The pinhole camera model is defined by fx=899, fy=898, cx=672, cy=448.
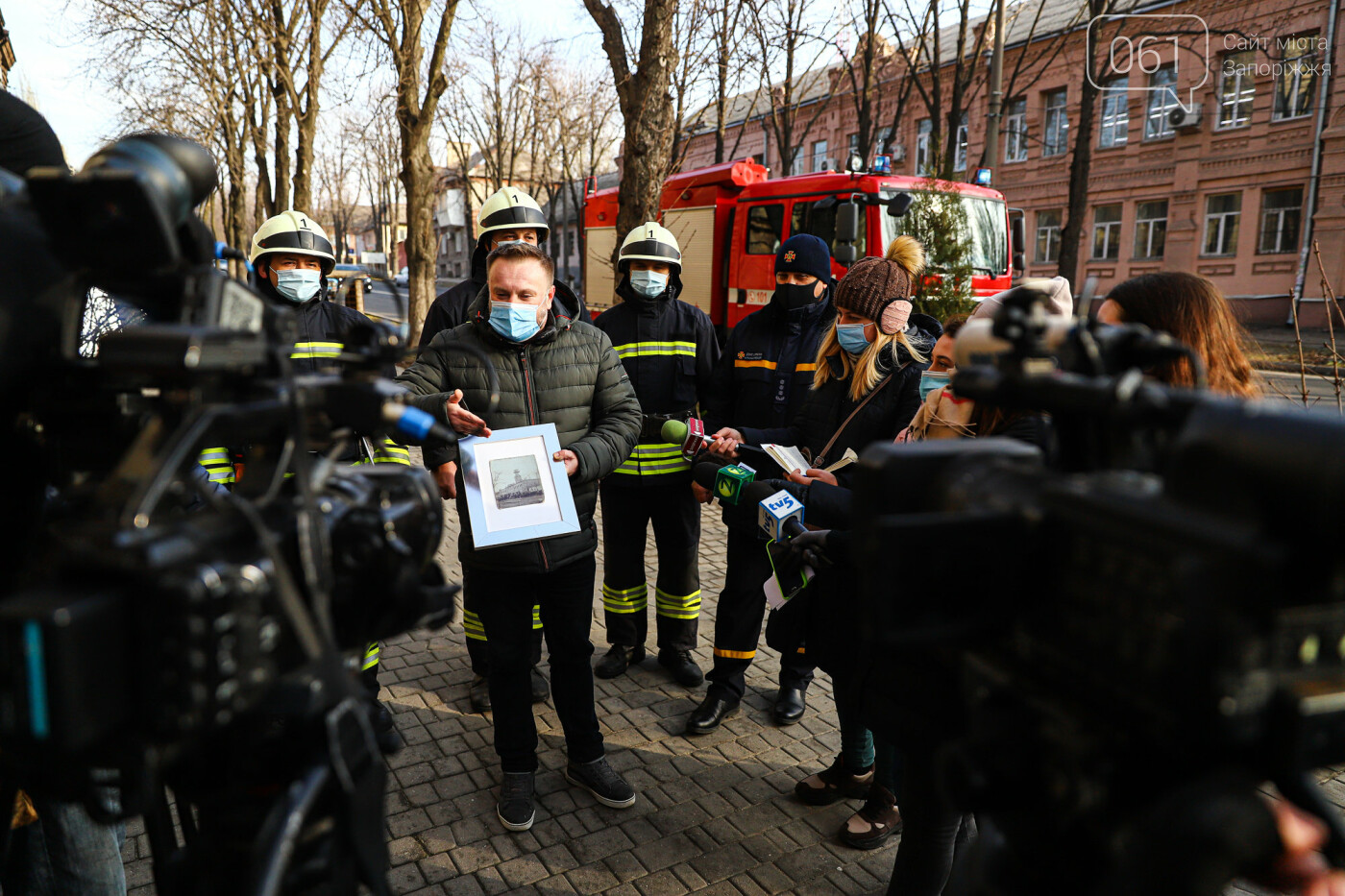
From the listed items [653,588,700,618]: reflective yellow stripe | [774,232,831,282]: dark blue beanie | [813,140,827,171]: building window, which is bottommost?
[653,588,700,618]: reflective yellow stripe

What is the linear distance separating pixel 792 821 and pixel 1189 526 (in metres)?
2.72

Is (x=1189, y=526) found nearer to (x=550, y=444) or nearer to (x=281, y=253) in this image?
(x=550, y=444)

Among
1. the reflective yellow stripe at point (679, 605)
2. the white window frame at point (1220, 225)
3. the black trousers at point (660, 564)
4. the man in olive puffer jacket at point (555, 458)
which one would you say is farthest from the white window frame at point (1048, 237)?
the man in olive puffer jacket at point (555, 458)

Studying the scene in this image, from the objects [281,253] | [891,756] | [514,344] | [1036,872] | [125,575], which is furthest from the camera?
[281,253]

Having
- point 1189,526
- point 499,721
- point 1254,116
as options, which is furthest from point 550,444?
point 1254,116

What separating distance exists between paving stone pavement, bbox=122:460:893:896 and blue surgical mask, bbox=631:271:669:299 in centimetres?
203

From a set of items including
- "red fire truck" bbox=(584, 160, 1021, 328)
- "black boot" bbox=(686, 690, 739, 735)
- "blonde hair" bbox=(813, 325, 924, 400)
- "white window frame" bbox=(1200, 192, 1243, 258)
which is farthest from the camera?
"white window frame" bbox=(1200, 192, 1243, 258)

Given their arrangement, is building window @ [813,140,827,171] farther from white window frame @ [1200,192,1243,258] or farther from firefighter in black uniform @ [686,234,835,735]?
firefighter in black uniform @ [686,234,835,735]

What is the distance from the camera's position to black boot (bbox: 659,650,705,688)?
4.40 meters

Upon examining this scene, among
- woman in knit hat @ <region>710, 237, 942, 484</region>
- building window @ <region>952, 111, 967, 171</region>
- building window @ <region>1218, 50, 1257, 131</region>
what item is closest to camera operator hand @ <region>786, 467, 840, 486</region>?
woman in knit hat @ <region>710, 237, 942, 484</region>

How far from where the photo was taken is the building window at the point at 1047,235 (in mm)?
28391

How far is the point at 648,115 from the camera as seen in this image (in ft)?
26.1

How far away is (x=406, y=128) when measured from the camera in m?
13.6

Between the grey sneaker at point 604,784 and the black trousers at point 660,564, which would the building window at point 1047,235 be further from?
the grey sneaker at point 604,784
